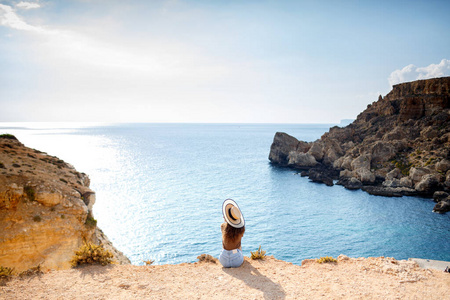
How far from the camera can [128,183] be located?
2365 inches

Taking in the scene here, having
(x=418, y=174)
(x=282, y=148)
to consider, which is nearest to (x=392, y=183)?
(x=418, y=174)

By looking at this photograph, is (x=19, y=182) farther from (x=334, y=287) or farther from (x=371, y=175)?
(x=371, y=175)

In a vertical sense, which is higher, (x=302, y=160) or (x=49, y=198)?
(x=49, y=198)

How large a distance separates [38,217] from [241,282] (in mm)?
12339

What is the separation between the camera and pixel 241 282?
9.55m

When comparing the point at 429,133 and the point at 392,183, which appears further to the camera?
the point at 429,133

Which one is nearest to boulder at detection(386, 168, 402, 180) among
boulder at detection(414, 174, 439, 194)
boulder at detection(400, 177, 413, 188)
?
boulder at detection(400, 177, 413, 188)

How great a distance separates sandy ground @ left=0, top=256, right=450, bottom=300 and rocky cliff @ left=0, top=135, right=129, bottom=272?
580cm

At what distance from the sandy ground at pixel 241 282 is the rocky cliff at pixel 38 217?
5.80 m

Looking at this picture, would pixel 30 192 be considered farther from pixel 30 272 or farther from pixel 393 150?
pixel 393 150

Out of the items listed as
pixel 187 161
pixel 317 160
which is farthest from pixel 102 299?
pixel 187 161

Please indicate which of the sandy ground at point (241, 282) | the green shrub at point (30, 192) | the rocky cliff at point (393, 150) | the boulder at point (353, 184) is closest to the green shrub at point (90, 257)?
the sandy ground at point (241, 282)

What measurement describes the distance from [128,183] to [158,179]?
706 centimetres

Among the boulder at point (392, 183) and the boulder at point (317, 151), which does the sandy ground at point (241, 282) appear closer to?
the boulder at point (392, 183)
